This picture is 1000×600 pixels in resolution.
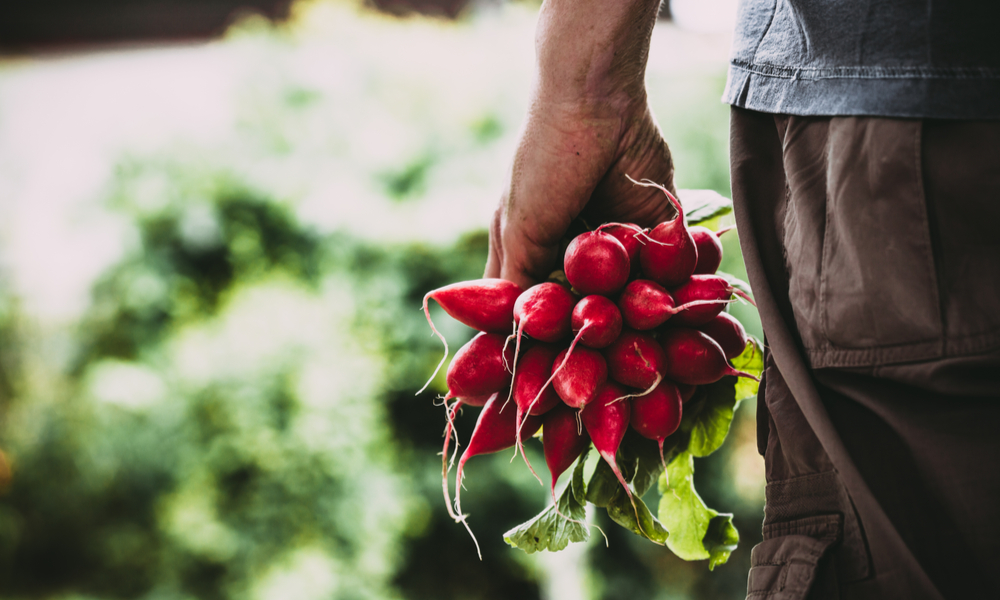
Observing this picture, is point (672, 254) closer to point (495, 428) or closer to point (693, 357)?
point (693, 357)

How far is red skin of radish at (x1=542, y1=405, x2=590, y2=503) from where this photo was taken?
871 millimetres

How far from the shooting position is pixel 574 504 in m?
0.99

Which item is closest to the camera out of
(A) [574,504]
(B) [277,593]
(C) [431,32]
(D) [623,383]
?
(D) [623,383]

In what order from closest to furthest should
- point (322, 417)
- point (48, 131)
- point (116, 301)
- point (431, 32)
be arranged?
point (322, 417) → point (116, 301) → point (431, 32) → point (48, 131)

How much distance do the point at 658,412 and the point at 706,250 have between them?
0.25 meters

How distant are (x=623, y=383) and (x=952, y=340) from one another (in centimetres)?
39

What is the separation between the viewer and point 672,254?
2.77 feet

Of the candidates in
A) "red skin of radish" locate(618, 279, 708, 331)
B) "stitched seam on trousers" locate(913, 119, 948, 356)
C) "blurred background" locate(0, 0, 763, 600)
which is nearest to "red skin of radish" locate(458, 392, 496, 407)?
"red skin of radish" locate(618, 279, 708, 331)

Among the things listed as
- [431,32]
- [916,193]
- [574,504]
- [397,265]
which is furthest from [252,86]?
[916,193]

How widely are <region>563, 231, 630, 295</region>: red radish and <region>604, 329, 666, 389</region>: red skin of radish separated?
70 mm

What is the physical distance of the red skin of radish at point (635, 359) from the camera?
2.66 ft

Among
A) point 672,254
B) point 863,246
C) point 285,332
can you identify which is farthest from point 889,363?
point 285,332

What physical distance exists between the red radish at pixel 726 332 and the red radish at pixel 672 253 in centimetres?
9

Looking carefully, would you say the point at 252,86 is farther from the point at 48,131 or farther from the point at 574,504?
the point at 574,504
